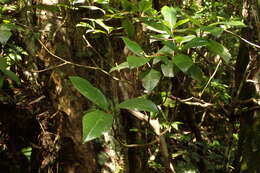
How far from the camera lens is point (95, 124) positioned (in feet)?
1.74

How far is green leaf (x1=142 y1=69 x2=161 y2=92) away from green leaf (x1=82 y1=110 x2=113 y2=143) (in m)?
0.21

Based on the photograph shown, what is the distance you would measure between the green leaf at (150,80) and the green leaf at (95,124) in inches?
8.2

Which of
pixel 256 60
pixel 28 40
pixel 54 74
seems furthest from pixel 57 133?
pixel 256 60

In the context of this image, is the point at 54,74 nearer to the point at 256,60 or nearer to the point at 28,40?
the point at 28,40

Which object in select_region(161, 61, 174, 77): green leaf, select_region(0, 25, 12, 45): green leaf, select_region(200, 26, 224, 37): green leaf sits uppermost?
select_region(0, 25, 12, 45): green leaf

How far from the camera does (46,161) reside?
1.74 m

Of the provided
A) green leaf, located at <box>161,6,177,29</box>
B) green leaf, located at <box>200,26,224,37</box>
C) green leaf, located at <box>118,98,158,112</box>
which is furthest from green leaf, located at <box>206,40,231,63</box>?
green leaf, located at <box>118,98,158,112</box>

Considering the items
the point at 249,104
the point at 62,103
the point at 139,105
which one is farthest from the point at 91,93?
the point at 249,104

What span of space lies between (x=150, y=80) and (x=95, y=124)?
0.26 metres

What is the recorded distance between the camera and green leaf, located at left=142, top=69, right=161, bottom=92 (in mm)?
740

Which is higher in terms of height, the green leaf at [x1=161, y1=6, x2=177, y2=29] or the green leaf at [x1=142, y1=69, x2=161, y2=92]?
the green leaf at [x1=161, y1=6, x2=177, y2=29]

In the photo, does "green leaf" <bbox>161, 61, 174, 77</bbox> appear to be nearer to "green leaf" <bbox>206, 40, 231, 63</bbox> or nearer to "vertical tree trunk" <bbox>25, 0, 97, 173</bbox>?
"green leaf" <bbox>206, 40, 231, 63</bbox>

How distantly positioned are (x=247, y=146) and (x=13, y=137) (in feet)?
5.67

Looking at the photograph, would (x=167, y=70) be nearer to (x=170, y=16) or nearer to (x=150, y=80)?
(x=150, y=80)
